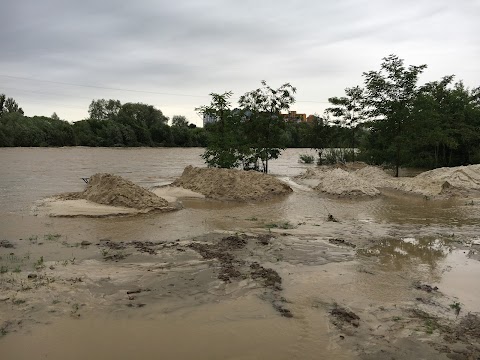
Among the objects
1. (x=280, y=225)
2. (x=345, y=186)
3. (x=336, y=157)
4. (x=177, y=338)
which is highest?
(x=336, y=157)

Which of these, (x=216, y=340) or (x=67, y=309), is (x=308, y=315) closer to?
(x=216, y=340)

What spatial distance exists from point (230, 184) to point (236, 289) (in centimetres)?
1046

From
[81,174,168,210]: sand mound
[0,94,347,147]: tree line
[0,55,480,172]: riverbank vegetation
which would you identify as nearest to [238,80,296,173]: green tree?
[0,55,480,172]: riverbank vegetation

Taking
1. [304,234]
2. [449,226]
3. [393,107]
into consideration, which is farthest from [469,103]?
[304,234]

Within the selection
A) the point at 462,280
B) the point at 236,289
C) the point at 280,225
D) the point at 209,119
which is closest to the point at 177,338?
the point at 236,289

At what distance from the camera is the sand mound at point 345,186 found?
16797 millimetres

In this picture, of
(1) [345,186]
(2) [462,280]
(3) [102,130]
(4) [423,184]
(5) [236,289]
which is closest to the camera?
(5) [236,289]

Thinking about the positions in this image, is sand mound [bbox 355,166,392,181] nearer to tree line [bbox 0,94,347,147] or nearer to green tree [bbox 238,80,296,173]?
green tree [bbox 238,80,296,173]

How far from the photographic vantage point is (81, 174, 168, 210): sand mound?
39.6 feet

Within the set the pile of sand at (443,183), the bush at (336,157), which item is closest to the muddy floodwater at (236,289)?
the pile of sand at (443,183)

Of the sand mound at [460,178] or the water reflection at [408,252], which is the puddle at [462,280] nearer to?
the water reflection at [408,252]

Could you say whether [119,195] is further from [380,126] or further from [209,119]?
[380,126]

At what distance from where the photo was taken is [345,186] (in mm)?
17266

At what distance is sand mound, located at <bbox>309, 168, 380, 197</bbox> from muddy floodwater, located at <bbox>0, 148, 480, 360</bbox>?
6.23 meters
